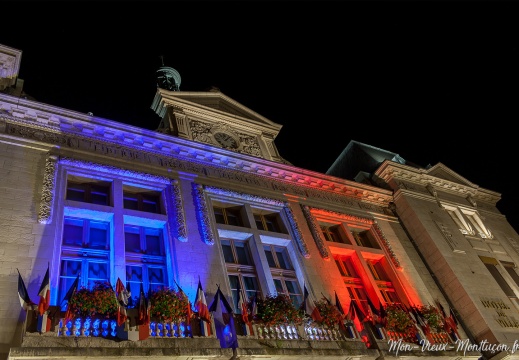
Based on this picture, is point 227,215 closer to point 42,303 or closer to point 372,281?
point 372,281

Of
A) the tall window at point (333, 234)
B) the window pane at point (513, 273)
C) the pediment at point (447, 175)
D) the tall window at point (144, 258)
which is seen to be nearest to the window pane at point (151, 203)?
A: the tall window at point (144, 258)

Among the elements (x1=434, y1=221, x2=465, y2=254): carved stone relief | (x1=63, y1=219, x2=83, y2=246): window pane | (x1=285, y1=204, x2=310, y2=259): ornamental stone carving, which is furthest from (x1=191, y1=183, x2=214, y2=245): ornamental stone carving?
(x1=434, y1=221, x2=465, y2=254): carved stone relief

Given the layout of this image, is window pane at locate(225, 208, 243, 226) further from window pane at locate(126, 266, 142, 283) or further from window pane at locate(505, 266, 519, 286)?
window pane at locate(505, 266, 519, 286)

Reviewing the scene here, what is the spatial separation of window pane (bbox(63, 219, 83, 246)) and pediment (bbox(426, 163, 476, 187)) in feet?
55.5

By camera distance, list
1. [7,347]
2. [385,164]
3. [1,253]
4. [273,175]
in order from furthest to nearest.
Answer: [385,164], [273,175], [1,253], [7,347]

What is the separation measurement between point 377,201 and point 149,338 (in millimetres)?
13101

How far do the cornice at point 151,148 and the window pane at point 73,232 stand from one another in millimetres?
2626

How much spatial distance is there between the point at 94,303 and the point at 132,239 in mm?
3657

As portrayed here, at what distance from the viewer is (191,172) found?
14953 mm

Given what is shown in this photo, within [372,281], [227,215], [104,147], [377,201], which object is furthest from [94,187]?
[377,201]

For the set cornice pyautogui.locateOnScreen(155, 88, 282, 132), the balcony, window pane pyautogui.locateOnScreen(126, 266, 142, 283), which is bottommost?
the balcony

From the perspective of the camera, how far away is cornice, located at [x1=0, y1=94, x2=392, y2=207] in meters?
13.1

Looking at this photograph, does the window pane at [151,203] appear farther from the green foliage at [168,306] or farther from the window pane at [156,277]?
the green foliage at [168,306]

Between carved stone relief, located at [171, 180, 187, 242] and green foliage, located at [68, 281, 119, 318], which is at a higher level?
carved stone relief, located at [171, 180, 187, 242]
